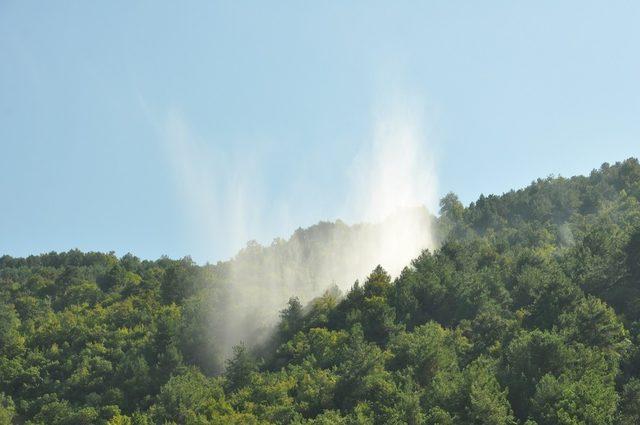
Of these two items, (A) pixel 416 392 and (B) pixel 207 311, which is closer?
(A) pixel 416 392

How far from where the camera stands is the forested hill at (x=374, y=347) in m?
47.3

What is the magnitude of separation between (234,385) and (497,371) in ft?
79.7

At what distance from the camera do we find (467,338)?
63.1 metres

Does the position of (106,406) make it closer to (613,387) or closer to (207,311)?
(207,311)

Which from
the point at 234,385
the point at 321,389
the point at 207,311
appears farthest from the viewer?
the point at 207,311

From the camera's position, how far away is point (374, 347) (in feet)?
199

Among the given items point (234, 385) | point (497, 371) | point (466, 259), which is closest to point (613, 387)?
point (497, 371)

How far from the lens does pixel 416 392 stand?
163 feet

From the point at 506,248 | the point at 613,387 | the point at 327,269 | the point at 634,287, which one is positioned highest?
the point at 327,269

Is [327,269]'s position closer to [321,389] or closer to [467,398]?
[321,389]

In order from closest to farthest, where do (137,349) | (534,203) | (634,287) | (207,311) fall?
(634,287) → (137,349) → (207,311) → (534,203)

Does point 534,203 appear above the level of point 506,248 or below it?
above

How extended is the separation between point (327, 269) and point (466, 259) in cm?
3083

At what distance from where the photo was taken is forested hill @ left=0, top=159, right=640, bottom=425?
155ft
